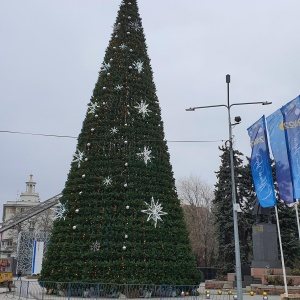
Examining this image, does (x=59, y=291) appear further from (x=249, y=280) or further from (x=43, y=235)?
(x=43, y=235)

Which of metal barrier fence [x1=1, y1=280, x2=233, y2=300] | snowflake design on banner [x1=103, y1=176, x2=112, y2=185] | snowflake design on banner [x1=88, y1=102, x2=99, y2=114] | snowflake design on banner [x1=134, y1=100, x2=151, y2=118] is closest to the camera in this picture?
metal barrier fence [x1=1, y1=280, x2=233, y2=300]

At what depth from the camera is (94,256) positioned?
1575 centimetres

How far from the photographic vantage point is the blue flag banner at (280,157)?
13.9 meters

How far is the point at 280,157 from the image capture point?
14.3 m

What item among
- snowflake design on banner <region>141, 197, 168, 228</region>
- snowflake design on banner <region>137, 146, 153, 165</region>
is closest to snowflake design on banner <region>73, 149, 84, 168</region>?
snowflake design on banner <region>137, 146, 153, 165</region>

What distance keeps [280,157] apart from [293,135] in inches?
37.4

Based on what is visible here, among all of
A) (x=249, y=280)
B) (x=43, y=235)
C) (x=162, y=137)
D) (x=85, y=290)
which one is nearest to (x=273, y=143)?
(x=162, y=137)

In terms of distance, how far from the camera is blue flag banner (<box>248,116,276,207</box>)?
14.4 meters

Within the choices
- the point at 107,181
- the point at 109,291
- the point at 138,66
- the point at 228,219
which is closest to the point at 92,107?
the point at 138,66

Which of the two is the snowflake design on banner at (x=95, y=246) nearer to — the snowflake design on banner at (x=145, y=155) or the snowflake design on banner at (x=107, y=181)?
the snowflake design on banner at (x=107, y=181)

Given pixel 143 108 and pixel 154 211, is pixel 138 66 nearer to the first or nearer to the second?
pixel 143 108

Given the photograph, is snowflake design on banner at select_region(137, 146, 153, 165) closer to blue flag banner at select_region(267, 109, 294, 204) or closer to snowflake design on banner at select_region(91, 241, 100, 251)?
snowflake design on banner at select_region(91, 241, 100, 251)

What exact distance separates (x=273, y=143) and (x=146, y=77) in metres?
7.45

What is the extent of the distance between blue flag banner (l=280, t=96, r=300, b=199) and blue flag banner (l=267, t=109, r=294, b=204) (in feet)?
0.57
